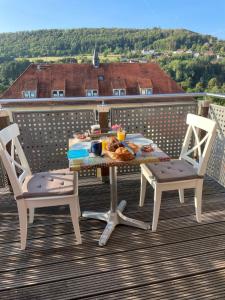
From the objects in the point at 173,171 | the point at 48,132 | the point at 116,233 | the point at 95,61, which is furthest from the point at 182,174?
the point at 95,61

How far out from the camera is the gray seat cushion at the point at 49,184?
181cm

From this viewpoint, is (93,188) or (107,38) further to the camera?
(107,38)

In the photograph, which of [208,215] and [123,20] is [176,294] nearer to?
[208,215]

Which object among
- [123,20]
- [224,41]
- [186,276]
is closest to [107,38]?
[123,20]

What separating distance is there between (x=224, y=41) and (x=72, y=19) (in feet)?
37.5

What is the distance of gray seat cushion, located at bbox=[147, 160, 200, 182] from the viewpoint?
6.55 ft

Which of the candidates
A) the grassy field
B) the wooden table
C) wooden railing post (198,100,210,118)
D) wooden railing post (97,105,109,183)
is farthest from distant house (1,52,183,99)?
the wooden table

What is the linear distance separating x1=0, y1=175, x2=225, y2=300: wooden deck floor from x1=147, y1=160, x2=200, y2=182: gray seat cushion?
0.46 metres

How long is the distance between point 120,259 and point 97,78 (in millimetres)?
15275

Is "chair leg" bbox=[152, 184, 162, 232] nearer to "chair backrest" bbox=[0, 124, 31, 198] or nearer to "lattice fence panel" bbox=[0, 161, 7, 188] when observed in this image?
"chair backrest" bbox=[0, 124, 31, 198]

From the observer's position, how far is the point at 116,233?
2.07 m

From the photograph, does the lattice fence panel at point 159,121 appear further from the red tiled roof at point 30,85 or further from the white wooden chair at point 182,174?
the red tiled roof at point 30,85

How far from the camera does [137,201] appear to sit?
2.57 m

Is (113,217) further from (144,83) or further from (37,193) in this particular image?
(144,83)
